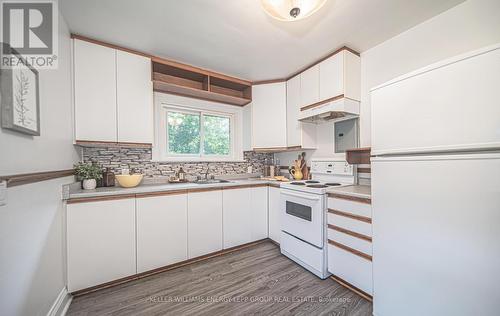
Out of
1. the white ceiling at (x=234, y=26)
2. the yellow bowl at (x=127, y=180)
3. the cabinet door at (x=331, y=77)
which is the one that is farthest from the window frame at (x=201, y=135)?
the cabinet door at (x=331, y=77)

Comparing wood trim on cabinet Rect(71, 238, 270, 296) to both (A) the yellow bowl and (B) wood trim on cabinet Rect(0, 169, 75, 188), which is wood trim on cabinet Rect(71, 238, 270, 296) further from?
(B) wood trim on cabinet Rect(0, 169, 75, 188)

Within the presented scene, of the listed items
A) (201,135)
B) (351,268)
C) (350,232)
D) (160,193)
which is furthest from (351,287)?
(201,135)

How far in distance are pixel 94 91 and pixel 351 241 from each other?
110 inches

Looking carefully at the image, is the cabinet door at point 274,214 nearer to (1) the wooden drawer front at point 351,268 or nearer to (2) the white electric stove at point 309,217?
(2) the white electric stove at point 309,217

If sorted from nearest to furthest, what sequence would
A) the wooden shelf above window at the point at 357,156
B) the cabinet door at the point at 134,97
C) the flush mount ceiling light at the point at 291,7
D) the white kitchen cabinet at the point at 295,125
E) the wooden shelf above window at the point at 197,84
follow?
1. the flush mount ceiling light at the point at 291,7
2. the cabinet door at the point at 134,97
3. the wooden shelf above window at the point at 357,156
4. the wooden shelf above window at the point at 197,84
5. the white kitchen cabinet at the point at 295,125

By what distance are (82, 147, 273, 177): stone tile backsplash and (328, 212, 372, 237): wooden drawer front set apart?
1646 mm

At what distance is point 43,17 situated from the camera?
124cm

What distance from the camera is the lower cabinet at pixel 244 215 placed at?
87.2 inches

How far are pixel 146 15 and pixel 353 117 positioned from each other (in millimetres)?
2316

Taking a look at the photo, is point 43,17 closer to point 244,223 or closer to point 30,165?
point 30,165

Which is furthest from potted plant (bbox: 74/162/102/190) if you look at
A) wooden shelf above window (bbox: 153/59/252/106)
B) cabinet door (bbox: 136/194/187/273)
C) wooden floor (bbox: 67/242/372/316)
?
wooden shelf above window (bbox: 153/59/252/106)

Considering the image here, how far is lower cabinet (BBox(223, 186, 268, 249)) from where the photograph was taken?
87.2 inches

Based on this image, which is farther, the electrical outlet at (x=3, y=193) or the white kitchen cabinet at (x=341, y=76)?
the white kitchen cabinet at (x=341, y=76)

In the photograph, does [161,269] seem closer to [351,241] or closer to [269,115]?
[351,241]
